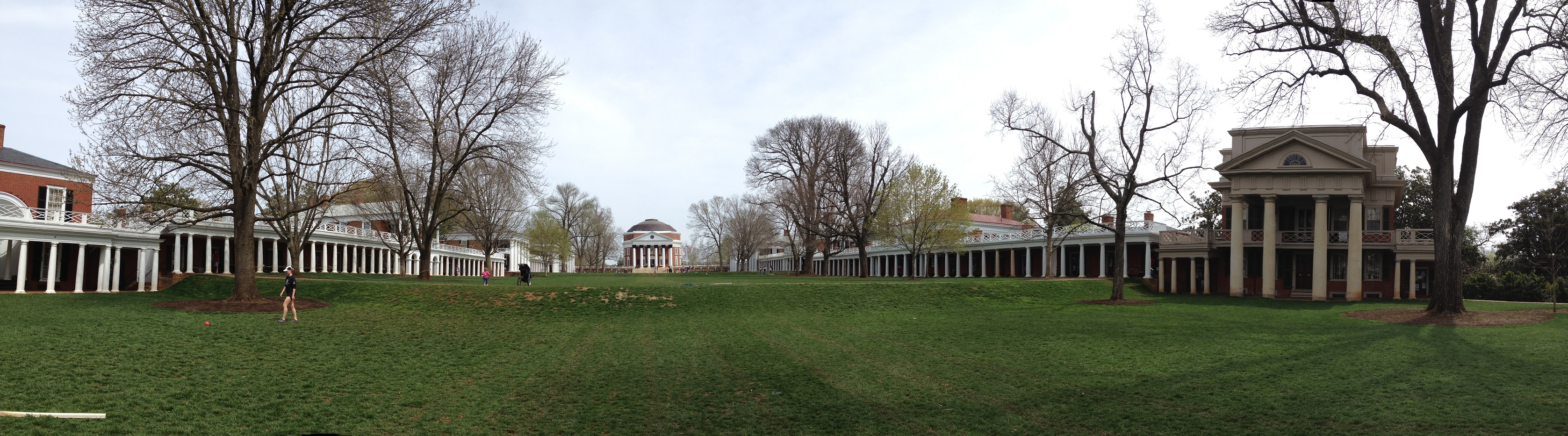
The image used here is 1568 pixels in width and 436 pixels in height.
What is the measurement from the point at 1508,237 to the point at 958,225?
3181 cm

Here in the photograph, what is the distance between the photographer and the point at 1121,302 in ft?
91.0

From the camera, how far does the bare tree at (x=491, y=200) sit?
32.8m

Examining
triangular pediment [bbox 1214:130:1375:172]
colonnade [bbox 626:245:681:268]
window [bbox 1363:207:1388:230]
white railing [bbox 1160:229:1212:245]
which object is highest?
triangular pediment [bbox 1214:130:1375:172]

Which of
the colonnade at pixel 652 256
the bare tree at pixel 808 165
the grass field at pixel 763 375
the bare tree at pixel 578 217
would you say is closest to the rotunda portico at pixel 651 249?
the colonnade at pixel 652 256

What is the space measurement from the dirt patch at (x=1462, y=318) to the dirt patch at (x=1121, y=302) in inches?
267

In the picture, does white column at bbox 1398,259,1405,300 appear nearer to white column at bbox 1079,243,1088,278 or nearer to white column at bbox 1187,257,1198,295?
white column at bbox 1187,257,1198,295

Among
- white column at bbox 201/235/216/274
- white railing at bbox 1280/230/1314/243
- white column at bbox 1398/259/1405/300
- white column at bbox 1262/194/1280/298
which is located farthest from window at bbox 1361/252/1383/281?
white column at bbox 201/235/216/274

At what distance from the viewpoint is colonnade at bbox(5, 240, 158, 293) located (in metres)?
27.6

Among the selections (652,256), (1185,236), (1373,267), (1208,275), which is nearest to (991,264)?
(1185,236)

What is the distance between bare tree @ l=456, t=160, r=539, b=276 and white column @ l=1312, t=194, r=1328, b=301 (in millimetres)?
32087

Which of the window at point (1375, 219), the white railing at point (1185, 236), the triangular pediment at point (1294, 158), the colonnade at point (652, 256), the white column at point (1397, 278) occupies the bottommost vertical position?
the colonnade at point (652, 256)

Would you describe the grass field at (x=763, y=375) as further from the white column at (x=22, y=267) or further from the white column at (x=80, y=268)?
the white column at (x=80, y=268)

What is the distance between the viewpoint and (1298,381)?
1120cm

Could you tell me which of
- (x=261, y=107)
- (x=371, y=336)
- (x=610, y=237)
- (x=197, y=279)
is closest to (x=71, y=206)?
(x=197, y=279)
